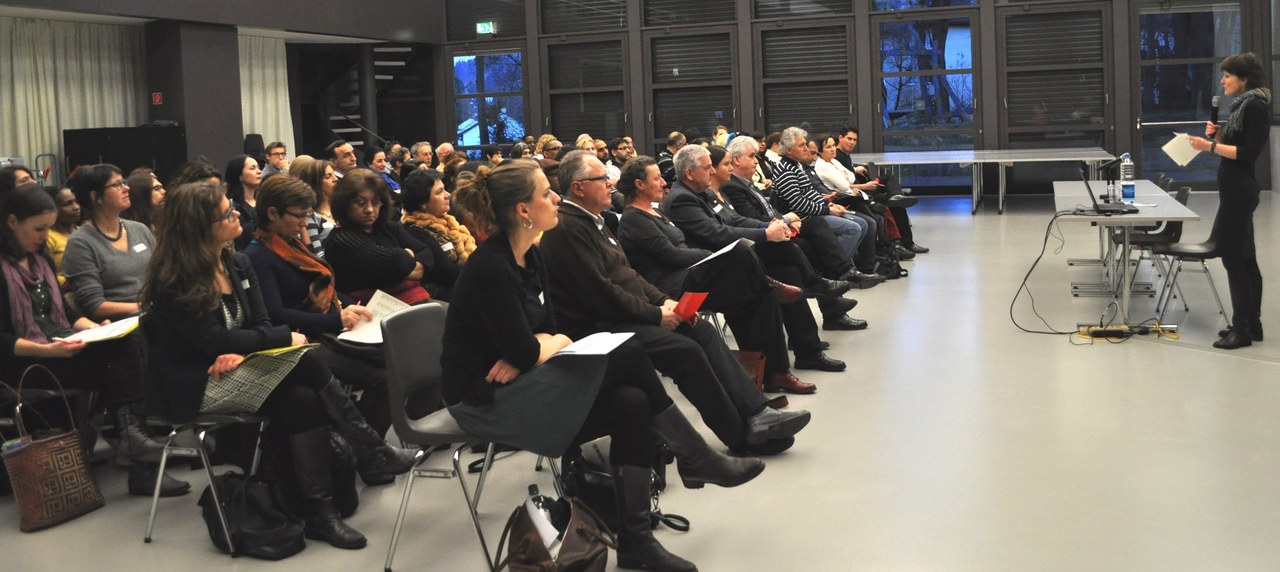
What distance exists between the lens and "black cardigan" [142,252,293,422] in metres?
3.79

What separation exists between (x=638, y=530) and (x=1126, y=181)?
5.60 meters

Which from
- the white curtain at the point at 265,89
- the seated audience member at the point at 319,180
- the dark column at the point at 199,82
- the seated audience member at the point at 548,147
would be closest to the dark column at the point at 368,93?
the white curtain at the point at 265,89

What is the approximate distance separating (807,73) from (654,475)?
13766 mm

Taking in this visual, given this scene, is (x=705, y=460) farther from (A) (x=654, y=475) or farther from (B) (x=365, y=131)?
(B) (x=365, y=131)

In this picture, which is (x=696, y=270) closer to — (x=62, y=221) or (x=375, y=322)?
(x=375, y=322)

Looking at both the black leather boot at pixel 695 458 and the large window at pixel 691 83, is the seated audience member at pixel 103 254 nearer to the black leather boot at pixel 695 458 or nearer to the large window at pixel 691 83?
the black leather boot at pixel 695 458

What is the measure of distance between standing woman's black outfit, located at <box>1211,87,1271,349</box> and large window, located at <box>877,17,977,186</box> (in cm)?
1023

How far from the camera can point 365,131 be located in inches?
656

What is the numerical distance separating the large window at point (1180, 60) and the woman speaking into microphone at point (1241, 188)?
9963 mm

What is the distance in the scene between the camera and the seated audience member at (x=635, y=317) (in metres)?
4.23

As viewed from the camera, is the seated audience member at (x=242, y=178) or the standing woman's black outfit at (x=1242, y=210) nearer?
the standing woman's black outfit at (x=1242, y=210)

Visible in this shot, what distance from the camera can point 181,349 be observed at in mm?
3844

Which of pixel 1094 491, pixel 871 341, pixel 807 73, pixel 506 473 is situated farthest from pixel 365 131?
pixel 1094 491

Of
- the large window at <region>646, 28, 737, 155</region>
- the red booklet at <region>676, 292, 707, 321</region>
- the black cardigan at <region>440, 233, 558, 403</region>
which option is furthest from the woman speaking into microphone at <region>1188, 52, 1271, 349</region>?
the large window at <region>646, 28, 737, 155</region>
